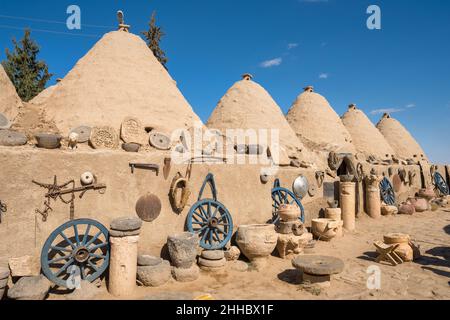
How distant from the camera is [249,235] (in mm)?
5820

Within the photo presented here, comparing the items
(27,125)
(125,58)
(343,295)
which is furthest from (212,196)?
(125,58)

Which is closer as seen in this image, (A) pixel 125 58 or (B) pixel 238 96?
(A) pixel 125 58

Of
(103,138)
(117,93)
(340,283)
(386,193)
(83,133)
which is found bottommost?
(340,283)

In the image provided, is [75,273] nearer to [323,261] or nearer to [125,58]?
[323,261]

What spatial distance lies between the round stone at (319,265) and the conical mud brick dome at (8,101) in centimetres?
762

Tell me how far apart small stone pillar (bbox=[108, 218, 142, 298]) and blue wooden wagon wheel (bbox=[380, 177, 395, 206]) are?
39.4 ft

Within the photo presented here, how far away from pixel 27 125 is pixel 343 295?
8067 mm

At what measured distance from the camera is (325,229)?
7820mm

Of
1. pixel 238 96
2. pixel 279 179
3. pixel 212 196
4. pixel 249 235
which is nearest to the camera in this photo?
pixel 249 235

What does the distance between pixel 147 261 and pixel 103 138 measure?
3.15m

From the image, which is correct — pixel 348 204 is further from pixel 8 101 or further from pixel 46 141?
pixel 8 101

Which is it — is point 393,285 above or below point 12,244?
below

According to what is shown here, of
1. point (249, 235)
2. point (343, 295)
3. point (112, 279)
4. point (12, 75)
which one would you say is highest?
point (12, 75)

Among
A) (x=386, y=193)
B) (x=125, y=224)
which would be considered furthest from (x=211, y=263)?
(x=386, y=193)
